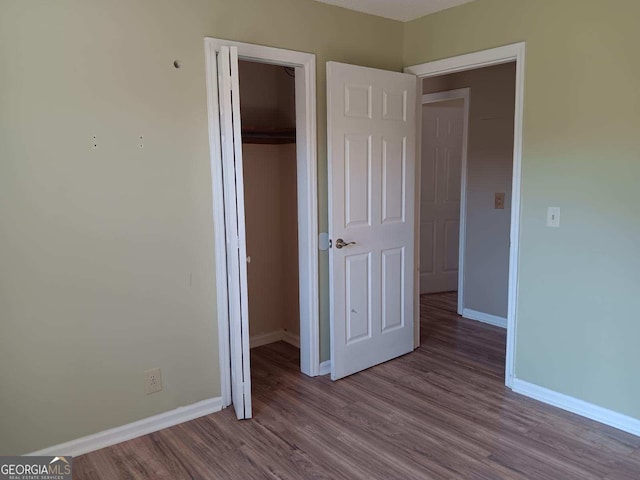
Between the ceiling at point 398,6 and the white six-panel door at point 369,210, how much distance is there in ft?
1.41

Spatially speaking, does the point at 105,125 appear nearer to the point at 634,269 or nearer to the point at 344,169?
the point at 344,169

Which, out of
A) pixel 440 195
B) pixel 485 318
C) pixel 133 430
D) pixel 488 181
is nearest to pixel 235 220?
pixel 133 430

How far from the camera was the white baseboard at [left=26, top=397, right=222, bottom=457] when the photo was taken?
2.50 m

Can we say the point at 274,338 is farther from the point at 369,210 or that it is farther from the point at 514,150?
the point at 514,150

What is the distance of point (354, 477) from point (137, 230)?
167 centimetres

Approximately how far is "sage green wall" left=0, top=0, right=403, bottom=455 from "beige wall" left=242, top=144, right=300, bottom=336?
111 cm

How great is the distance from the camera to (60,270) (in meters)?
2.40

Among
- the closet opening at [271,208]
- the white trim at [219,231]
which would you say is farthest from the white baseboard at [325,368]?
the white trim at [219,231]

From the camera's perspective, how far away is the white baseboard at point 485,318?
4.49 metres

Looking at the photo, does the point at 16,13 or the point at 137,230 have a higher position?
the point at 16,13

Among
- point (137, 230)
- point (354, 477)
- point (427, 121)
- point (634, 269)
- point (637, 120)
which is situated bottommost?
point (354, 477)

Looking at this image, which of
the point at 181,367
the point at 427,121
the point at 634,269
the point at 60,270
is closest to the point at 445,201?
the point at 427,121

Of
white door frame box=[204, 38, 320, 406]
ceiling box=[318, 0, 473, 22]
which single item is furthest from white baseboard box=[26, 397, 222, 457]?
ceiling box=[318, 0, 473, 22]

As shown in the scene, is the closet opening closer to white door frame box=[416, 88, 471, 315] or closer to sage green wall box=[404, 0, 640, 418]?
white door frame box=[416, 88, 471, 315]
